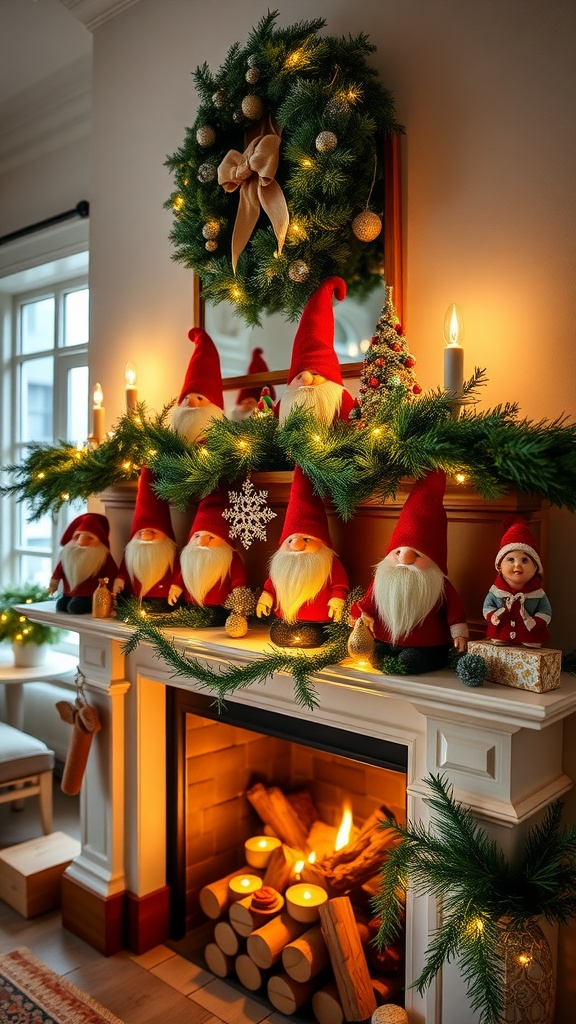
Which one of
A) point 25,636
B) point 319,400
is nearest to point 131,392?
point 319,400

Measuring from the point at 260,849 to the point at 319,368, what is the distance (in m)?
1.37

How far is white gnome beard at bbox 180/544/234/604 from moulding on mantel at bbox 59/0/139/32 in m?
1.77

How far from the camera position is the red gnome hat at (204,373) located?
5.84 ft

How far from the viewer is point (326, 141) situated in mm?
1483

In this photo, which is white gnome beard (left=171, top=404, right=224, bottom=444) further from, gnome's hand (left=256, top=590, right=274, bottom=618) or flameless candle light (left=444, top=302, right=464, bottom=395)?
flameless candle light (left=444, top=302, right=464, bottom=395)

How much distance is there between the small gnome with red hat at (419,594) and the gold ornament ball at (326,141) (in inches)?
29.4

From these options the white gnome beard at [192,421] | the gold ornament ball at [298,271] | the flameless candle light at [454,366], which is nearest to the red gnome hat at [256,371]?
the white gnome beard at [192,421]

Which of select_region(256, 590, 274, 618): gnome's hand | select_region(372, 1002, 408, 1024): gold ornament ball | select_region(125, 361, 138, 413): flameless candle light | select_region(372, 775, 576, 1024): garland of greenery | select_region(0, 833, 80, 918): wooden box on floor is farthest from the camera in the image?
select_region(0, 833, 80, 918): wooden box on floor

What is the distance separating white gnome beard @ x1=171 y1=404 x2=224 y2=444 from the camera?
174 cm

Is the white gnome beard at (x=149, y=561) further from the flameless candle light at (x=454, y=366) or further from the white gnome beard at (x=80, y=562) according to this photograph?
the flameless candle light at (x=454, y=366)

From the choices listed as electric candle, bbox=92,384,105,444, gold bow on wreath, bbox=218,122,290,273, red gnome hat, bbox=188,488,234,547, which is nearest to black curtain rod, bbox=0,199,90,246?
electric candle, bbox=92,384,105,444

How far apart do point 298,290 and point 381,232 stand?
224 mm

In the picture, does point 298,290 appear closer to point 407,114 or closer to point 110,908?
point 407,114

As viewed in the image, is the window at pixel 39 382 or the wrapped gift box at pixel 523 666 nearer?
the wrapped gift box at pixel 523 666
